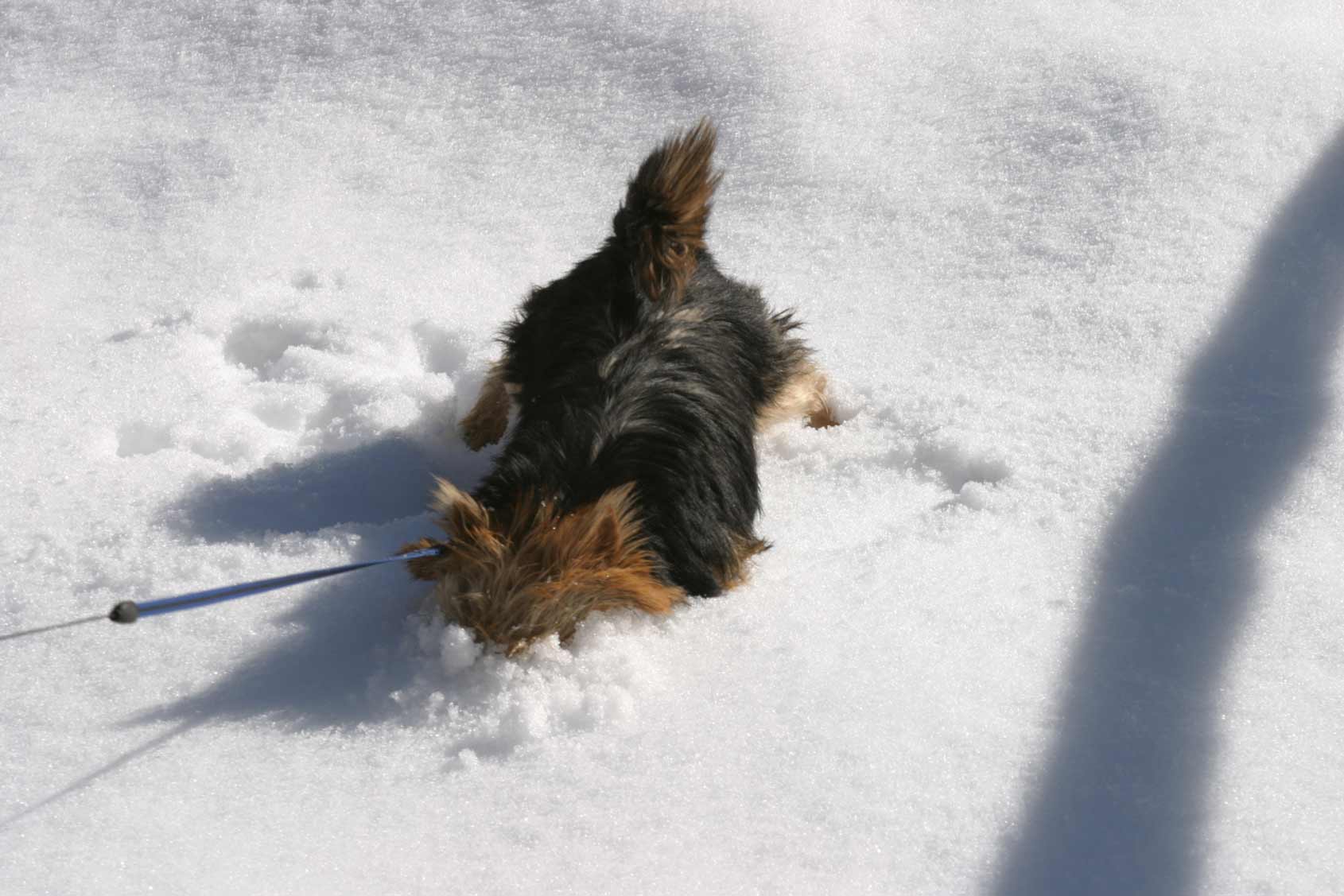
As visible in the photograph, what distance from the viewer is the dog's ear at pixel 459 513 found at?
302 cm

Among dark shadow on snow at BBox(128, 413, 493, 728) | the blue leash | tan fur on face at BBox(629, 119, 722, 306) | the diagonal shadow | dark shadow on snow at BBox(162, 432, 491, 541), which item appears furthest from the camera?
tan fur on face at BBox(629, 119, 722, 306)

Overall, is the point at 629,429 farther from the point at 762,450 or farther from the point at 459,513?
the point at 762,450

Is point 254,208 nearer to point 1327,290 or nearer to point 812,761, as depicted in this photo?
point 812,761

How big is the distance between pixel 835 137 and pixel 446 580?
286cm

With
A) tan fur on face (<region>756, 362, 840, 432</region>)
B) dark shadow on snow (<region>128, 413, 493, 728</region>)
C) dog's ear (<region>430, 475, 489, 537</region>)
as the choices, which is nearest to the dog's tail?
tan fur on face (<region>756, 362, 840, 432</region>)

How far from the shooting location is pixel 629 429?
11.0 feet

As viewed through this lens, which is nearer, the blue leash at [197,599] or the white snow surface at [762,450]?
the blue leash at [197,599]

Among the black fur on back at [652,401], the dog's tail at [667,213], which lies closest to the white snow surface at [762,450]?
the black fur on back at [652,401]

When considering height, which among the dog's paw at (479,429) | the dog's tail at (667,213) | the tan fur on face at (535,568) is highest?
the dog's tail at (667,213)

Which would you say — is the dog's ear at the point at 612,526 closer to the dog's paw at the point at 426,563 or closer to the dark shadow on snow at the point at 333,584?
the dog's paw at the point at 426,563

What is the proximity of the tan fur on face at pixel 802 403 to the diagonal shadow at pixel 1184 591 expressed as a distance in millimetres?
985

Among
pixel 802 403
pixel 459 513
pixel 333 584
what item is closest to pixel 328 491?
pixel 333 584

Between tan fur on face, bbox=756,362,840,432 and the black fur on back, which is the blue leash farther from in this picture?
tan fur on face, bbox=756,362,840,432

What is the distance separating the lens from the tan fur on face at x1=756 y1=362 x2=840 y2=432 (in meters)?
3.95
